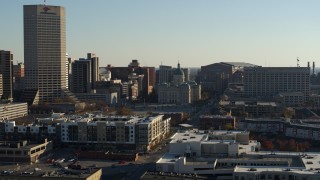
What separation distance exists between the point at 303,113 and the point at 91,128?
24120 millimetres

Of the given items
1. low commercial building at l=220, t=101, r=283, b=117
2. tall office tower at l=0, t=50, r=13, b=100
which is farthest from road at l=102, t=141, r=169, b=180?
tall office tower at l=0, t=50, r=13, b=100

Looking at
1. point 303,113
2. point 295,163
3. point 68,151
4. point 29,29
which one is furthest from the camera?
point 29,29

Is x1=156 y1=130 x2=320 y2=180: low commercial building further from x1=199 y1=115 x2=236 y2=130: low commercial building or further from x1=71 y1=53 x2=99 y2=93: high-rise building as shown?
x1=71 y1=53 x2=99 y2=93: high-rise building

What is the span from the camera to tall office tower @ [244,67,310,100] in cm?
6769

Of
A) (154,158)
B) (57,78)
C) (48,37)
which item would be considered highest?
(48,37)

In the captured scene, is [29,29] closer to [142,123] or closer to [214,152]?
[142,123]

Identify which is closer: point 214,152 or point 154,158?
point 214,152

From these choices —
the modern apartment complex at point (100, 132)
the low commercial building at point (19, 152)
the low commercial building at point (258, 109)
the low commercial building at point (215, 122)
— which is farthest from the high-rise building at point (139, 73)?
the low commercial building at point (19, 152)

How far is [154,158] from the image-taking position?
2989cm

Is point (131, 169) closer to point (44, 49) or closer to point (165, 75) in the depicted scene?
point (44, 49)

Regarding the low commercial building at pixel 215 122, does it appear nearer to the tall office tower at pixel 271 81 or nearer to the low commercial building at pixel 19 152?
the low commercial building at pixel 19 152

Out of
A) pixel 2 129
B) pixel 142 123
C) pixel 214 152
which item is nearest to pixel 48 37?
pixel 2 129

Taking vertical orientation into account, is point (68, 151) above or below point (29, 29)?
below

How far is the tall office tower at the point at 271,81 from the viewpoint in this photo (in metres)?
67.7
